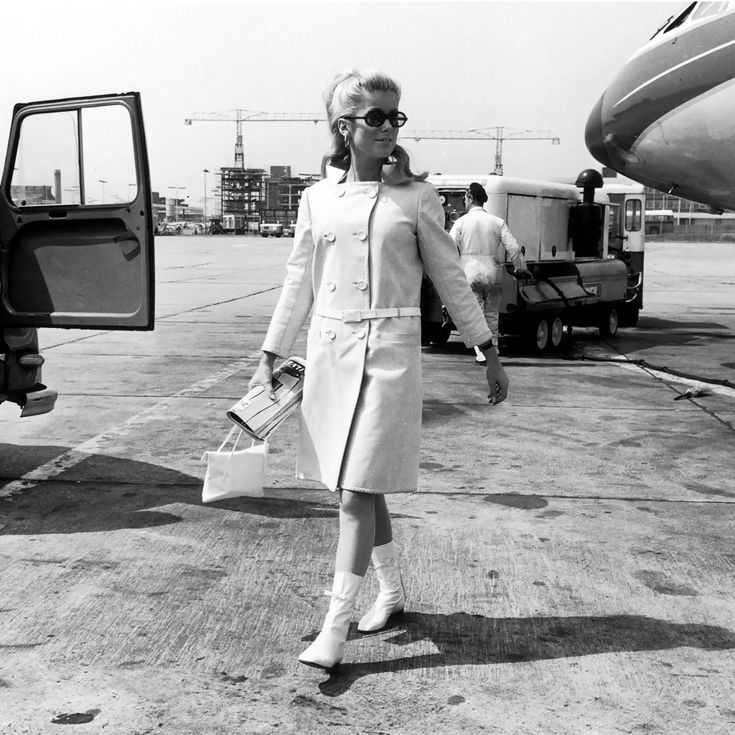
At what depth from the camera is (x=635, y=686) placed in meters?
3.31

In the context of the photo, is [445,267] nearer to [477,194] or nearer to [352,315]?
[352,315]

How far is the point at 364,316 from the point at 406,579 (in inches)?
53.5

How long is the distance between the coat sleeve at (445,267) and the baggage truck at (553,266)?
25.8ft

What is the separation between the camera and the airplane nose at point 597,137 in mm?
9867

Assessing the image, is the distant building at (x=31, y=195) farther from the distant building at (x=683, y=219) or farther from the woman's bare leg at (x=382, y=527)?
the distant building at (x=683, y=219)

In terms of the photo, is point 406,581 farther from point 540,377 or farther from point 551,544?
→ point 540,377

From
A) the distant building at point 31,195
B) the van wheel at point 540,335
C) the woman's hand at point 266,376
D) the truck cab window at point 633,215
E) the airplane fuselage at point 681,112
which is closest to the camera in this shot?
the woman's hand at point 266,376

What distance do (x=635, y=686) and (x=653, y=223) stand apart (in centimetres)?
11470

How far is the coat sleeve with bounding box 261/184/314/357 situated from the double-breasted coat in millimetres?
41

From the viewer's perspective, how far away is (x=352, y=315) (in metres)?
3.45

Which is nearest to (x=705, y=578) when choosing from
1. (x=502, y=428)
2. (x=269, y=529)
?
(x=269, y=529)

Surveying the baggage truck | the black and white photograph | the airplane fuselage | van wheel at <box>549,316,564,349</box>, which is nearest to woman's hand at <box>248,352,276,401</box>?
the black and white photograph

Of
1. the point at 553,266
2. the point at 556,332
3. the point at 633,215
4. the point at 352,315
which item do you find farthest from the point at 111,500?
the point at 633,215

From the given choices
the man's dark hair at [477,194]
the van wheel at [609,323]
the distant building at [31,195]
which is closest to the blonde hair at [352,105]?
the distant building at [31,195]
